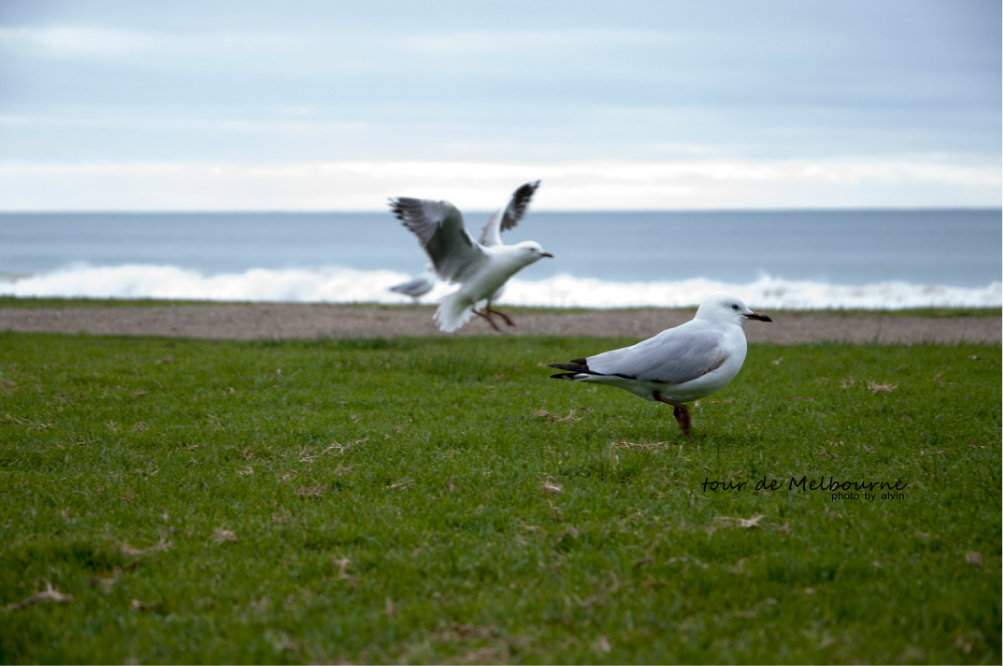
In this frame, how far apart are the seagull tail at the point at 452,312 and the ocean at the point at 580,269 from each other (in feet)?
35.0

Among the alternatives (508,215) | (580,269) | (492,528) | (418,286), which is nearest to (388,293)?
(418,286)

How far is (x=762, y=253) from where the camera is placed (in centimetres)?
6022

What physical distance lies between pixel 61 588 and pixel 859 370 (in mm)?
7762

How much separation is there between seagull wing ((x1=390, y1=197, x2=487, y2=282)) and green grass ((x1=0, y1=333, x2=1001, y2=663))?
2.43 metres

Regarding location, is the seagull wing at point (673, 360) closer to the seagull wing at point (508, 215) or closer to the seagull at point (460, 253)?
the seagull at point (460, 253)

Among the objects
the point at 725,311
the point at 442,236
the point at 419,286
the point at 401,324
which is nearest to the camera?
the point at 725,311

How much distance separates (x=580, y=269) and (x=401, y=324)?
119ft

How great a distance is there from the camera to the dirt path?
1236cm

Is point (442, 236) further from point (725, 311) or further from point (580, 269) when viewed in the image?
point (580, 269)

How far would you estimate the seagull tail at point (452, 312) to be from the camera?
10258 millimetres

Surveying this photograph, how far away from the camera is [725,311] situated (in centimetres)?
547

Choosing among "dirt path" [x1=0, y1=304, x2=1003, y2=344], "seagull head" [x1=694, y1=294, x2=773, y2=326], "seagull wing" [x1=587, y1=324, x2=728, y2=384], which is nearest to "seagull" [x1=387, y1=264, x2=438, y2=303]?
"dirt path" [x1=0, y1=304, x2=1003, y2=344]

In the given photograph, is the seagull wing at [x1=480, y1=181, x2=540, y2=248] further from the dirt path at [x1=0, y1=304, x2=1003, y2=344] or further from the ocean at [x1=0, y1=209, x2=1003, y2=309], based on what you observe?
the ocean at [x1=0, y1=209, x2=1003, y2=309]

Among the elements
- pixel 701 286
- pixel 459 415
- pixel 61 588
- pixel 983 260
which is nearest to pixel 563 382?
pixel 459 415
